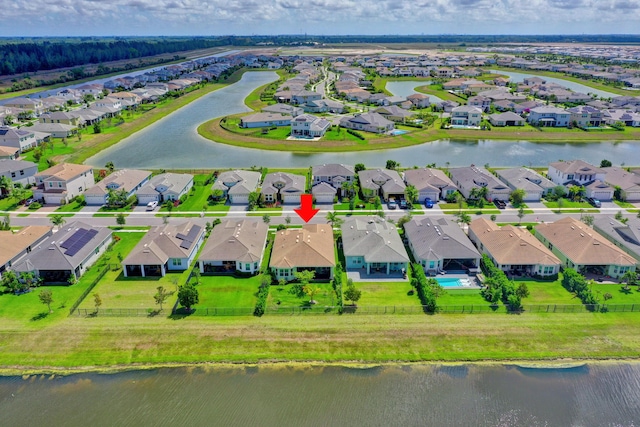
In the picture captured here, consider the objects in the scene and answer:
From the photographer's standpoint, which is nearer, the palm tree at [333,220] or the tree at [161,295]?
the tree at [161,295]

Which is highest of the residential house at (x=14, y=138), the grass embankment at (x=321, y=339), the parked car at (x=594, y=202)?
the residential house at (x=14, y=138)

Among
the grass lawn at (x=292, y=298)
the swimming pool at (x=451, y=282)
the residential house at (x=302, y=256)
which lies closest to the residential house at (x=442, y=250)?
the swimming pool at (x=451, y=282)

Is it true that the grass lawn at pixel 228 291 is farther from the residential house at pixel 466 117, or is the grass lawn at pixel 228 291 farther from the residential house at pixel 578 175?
the residential house at pixel 466 117

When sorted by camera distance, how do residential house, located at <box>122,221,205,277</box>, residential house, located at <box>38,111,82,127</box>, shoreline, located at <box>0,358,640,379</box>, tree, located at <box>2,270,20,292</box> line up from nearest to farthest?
shoreline, located at <box>0,358,640,379</box>, tree, located at <box>2,270,20,292</box>, residential house, located at <box>122,221,205,277</box>, residential house, located at <box>38,111,82,127</box>

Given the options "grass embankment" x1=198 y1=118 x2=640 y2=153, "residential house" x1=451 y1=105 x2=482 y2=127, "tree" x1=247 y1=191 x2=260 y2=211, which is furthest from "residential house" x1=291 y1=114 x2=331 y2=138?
"tree" x1=247 y1=191 x2=260 y2=211

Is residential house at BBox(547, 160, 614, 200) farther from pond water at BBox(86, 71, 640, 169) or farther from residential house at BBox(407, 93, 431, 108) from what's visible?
residential house at BBox(407, 93, 431, 108)

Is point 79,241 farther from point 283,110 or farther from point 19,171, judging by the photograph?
point 283,110
